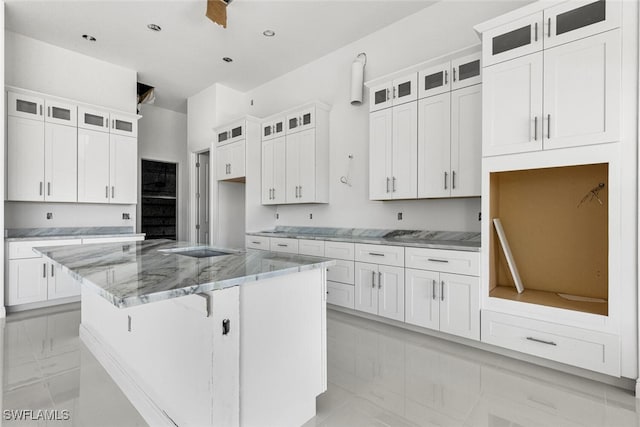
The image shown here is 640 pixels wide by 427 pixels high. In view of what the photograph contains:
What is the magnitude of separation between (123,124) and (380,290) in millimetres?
4420

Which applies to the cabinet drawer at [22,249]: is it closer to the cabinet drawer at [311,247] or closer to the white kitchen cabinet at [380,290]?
the cabinet drawer at [311,247]

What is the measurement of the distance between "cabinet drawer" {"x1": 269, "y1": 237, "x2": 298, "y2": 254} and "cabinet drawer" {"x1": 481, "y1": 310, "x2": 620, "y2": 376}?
2.27m

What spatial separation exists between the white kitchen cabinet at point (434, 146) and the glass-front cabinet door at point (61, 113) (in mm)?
4447

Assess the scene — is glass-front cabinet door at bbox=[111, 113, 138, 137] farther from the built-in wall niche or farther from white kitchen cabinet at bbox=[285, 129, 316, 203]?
the built-in wall niche

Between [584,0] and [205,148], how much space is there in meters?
5.23

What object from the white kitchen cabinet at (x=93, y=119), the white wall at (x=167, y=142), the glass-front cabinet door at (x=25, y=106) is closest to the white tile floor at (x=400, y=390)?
the glass-front cabinet door at (x=25, y=106)

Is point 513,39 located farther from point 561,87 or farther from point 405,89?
point 405,89

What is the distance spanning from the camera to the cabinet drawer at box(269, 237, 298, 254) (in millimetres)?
4089

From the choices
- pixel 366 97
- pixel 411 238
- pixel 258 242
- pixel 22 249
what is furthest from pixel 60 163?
pixel 411 238

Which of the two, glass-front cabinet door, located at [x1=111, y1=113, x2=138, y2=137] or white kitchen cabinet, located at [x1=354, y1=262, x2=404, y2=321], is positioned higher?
glass-front cabinet door, located at [x1=111, y1=113, x2=138, y2=137]

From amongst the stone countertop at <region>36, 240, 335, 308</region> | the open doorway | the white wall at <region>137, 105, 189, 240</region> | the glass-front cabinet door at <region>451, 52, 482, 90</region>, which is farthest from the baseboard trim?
the white wall at <region>137, 105, 189, 240</region>

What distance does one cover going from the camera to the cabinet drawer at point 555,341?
204cm

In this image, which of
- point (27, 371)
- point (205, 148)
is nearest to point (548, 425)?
point (27, 371)

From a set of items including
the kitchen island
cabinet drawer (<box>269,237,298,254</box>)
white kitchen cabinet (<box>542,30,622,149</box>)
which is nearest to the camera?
the kitchen island
